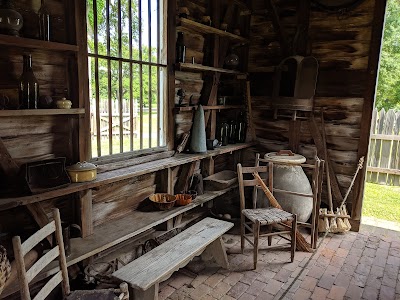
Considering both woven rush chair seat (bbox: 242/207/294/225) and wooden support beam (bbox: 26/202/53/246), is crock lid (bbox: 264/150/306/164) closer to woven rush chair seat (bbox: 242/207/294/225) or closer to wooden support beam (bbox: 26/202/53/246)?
woven rush chair seat (bbox: 242/207/294/225)

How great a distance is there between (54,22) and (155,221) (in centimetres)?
178

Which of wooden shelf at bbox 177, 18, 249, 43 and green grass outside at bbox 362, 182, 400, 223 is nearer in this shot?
wooden shelf at bbox 177, 18, 249, 43

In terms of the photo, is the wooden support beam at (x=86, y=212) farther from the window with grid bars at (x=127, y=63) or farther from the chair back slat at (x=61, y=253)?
the chair back slat at (x=61, y=253)

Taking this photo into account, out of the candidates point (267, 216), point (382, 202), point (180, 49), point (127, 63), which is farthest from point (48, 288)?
point (382, 202)

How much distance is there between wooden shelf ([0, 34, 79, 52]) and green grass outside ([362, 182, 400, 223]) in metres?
4.42

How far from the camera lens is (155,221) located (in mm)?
2875

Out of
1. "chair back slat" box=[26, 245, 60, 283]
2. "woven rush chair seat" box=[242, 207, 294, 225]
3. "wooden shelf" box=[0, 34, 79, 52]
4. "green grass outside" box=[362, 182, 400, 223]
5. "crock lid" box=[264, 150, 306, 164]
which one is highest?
"wooden shelf" box=[0, 34, 79, 52]

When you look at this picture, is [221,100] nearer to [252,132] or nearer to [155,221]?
[252,132]

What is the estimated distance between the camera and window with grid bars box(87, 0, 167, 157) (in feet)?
8.58

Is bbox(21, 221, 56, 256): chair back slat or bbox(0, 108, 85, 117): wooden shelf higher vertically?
bbox(0, 108, 85, 117): wooden shelf

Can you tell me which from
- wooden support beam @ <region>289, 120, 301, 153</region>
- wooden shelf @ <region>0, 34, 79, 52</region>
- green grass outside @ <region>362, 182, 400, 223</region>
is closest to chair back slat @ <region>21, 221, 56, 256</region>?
wooden shelf @ <region>0, 34, 79, 52</region>

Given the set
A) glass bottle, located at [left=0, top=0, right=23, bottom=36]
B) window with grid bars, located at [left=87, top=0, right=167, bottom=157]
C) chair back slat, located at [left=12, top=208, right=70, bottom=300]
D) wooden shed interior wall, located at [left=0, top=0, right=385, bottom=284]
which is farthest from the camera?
window with grid bars, located at [left=87, top=0, right=167, bottom=157]

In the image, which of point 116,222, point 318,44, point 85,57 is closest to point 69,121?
point 85,57

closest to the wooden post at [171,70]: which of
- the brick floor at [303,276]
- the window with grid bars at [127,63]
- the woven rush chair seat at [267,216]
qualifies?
the window with grid bars at [127,63]
